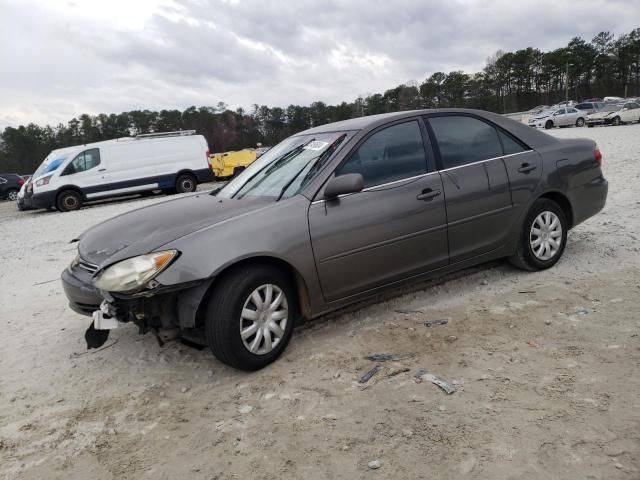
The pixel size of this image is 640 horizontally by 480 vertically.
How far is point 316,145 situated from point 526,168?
1.92m

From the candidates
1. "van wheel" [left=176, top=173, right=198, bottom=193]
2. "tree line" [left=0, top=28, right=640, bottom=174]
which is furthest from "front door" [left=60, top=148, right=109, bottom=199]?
"tree line" [left=0, top=28, right=640, bottom=174]

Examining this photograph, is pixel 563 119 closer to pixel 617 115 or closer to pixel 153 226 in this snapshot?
pixel 617 115

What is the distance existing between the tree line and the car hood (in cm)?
7090

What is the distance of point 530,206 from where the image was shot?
4512mm

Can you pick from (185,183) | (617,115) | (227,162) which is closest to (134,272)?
(185,183)

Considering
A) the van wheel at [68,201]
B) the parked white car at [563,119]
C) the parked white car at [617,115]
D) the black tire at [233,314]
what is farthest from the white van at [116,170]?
the parked white car at [563,119]

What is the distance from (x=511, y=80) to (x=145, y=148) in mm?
84498

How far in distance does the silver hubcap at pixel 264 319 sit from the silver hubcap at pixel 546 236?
2.51 meters

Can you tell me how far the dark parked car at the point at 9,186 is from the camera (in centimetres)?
2503

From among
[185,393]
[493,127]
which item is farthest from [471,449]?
[493,127]

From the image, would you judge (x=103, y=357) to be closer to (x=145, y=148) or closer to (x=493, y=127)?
(x=493, y=127)

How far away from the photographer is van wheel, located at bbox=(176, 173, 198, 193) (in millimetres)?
16688

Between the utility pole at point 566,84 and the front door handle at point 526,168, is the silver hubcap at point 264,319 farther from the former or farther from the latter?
the utility pole at point 566,84

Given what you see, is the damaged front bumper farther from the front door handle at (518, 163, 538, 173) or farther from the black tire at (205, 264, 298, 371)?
the front door handle at (518, 163, 538, 173)
